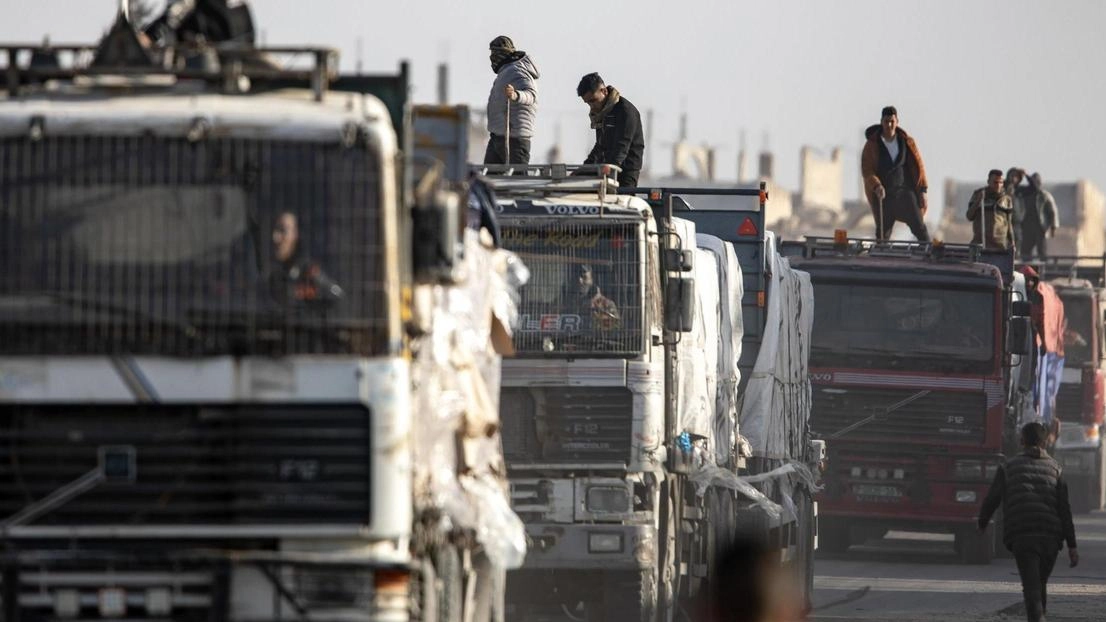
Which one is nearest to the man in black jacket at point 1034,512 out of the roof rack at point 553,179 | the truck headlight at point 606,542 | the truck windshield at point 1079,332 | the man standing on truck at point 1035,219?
the truck headlight at point 606,542

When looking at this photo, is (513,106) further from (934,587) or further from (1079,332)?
(1079,332)

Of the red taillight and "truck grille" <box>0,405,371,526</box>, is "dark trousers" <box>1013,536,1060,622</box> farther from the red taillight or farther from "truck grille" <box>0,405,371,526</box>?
"truck grille" <box>0,405,371,526</box>

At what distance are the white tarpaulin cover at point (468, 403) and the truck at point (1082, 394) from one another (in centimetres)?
2338

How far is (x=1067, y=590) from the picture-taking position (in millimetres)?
21875

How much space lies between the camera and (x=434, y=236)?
972 centimetres

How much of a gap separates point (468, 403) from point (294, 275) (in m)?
2.18

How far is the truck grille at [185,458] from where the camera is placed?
9289mm

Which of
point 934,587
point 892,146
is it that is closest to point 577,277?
point 934,587

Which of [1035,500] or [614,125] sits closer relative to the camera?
[1035,500]

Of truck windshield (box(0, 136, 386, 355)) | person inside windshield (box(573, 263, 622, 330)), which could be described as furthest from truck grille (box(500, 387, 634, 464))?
truck windshield (box(0, 136, 386, 355))

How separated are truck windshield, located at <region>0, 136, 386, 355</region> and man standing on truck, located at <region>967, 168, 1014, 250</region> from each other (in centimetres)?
1857

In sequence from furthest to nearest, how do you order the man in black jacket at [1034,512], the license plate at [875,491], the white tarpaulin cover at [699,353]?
the license plate at [875,491], the man in black jacket at [1034,512], the white tarpaulin cover at [699,353]

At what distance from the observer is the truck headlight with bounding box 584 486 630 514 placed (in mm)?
15141

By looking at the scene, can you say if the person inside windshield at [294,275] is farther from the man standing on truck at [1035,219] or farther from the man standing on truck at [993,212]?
the man standing on truck at [1035,219]
